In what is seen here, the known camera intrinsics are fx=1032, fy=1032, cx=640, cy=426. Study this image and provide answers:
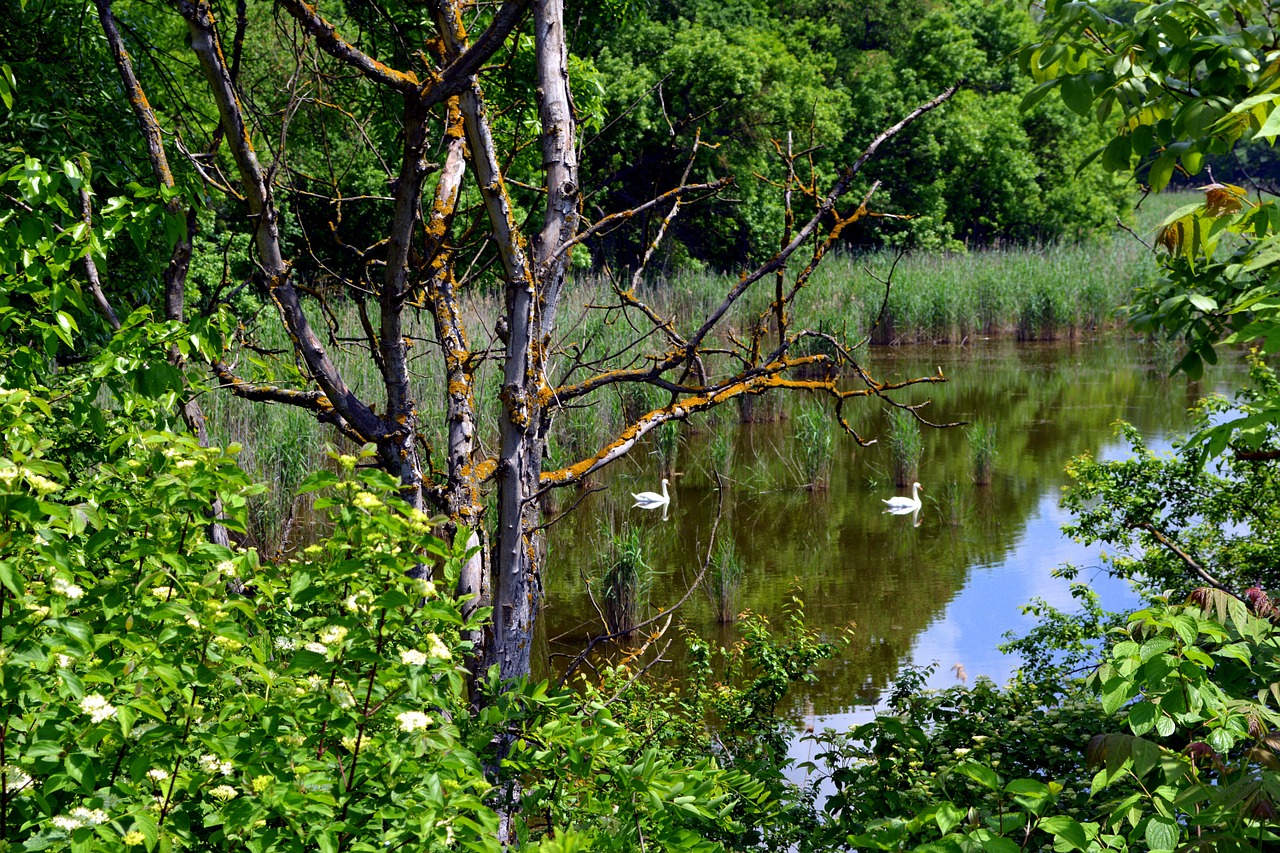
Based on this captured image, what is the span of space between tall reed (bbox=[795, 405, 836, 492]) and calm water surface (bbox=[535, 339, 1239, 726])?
0.38 feet

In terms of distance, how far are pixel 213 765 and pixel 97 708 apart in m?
0.18

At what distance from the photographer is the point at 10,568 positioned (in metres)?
1.31

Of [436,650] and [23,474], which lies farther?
[436,650]

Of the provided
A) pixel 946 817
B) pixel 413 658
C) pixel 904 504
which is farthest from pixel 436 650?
pixel 904 504

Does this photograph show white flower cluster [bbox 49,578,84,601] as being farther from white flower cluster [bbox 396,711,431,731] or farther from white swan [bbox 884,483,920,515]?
white swan [bbox 884,483,920,515]

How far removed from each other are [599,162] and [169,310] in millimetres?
14803

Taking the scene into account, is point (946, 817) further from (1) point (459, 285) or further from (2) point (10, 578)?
(1) point (459, 285)

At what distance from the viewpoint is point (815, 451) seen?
32.9ft

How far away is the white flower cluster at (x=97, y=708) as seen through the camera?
1.35 m

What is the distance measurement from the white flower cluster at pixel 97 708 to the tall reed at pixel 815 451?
885cm

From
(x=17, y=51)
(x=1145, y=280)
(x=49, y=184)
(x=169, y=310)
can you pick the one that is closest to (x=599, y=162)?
(x=1145, y=280)

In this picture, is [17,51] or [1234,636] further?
[17,51]

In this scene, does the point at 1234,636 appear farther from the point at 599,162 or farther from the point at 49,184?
the point at 599,162

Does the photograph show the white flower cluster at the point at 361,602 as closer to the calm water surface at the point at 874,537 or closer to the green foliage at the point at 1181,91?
the green foliage at the point at 1181,91
